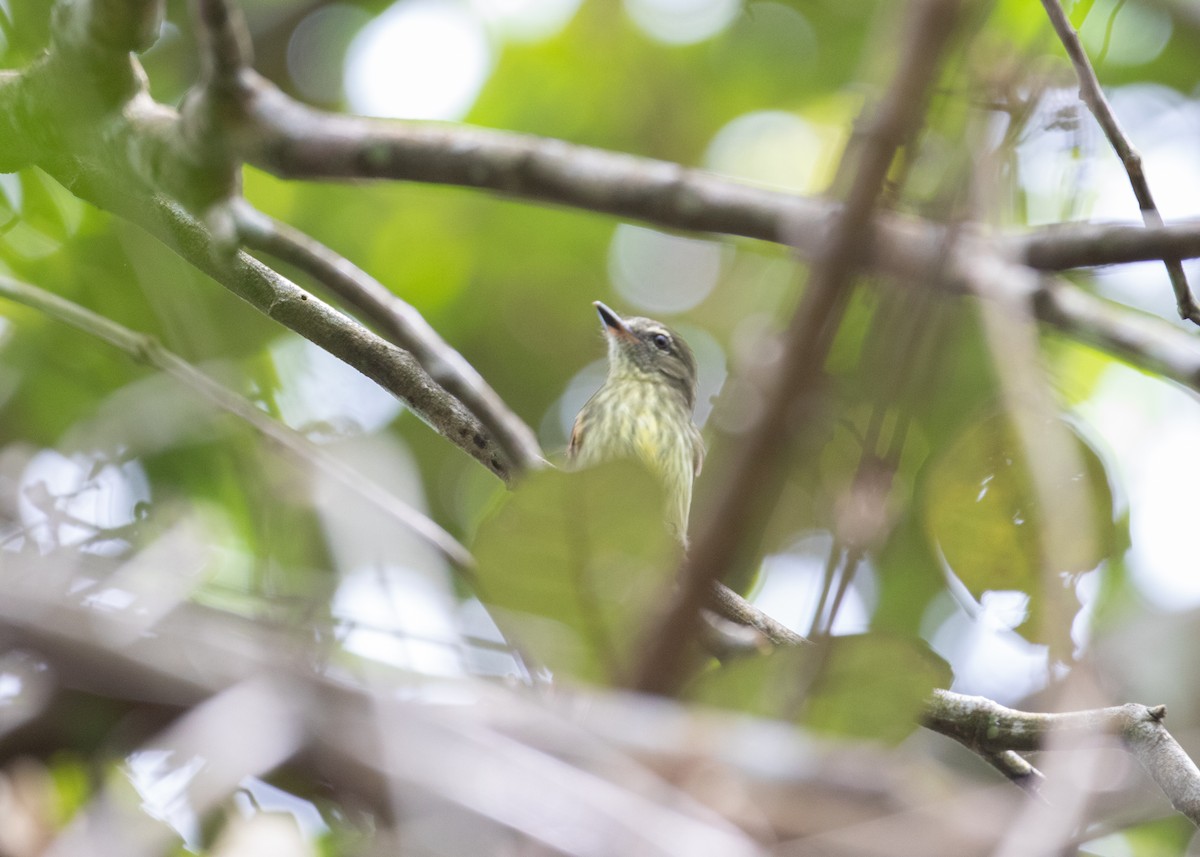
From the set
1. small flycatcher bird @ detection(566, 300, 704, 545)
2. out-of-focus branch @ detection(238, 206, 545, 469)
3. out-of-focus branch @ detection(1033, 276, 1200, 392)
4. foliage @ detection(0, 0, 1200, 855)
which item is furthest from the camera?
small flycatcher bird @ detection(566, 300, 704, 545)

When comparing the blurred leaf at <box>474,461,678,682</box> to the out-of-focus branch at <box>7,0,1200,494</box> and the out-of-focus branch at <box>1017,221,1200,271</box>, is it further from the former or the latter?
the out-of-focus branch at <box>1017,221,1200,271</box>

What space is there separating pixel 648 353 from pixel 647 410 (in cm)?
71

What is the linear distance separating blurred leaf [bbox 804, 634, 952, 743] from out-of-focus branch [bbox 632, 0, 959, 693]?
0.69m

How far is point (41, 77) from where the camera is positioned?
2279mm

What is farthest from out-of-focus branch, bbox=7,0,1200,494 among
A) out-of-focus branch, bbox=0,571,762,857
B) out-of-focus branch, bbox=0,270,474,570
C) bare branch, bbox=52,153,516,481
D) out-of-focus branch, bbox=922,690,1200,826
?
out-of-focus branch, bbox=0,571,762,857

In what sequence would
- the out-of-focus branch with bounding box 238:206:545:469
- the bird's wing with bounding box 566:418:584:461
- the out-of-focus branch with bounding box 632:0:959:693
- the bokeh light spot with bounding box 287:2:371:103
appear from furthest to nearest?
the bokeh light spot with bounding box 287:2:371:103 → the bird's wing with bounding box 566:418:584:461 → the out-of-focus branch with bounding box 238:206:545:469 → the out-of-focus branch with bounding box 632:0:959:693

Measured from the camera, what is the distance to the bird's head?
18.0ft

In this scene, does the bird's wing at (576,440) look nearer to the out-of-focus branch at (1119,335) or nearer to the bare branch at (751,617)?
the bare branch at (751,617)

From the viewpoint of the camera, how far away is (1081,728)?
6.77 feet

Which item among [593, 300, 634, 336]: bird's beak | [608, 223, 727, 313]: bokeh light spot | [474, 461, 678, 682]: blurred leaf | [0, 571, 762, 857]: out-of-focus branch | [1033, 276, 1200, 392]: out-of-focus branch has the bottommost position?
[0, 571, 762, 857]: out-of-focus branch

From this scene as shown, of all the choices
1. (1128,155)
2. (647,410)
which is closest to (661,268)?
(647,410)

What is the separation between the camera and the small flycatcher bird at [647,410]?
4.78 m

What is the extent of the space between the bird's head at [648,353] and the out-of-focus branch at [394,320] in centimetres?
256

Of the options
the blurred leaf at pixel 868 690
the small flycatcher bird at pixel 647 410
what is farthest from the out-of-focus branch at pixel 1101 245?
the small flycatcher bird at pixel 647 410
